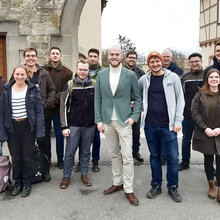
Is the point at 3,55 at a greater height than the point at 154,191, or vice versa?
the point at 3,55

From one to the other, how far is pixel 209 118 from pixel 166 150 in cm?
67

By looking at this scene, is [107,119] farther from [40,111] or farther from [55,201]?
[55,201]

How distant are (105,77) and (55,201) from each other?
1.64 m

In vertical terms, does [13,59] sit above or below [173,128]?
above

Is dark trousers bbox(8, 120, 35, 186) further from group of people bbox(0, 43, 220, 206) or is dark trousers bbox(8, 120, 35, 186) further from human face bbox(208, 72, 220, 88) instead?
human face bbox(208, 72, 220, 88)

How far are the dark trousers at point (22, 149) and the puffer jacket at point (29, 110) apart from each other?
8 cm

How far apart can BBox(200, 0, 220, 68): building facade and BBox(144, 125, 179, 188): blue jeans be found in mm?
13785

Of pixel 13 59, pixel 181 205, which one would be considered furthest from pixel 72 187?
pixel 13 59

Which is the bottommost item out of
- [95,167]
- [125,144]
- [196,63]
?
[95,167]

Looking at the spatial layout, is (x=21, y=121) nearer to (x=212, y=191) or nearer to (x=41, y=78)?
(x=41, y=78)

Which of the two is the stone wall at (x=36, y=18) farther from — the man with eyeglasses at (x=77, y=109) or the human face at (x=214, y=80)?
the human face at (x=214, y=80)

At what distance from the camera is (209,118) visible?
3.37 metres

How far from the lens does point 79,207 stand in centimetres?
318

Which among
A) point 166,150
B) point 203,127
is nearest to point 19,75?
point 166,150
